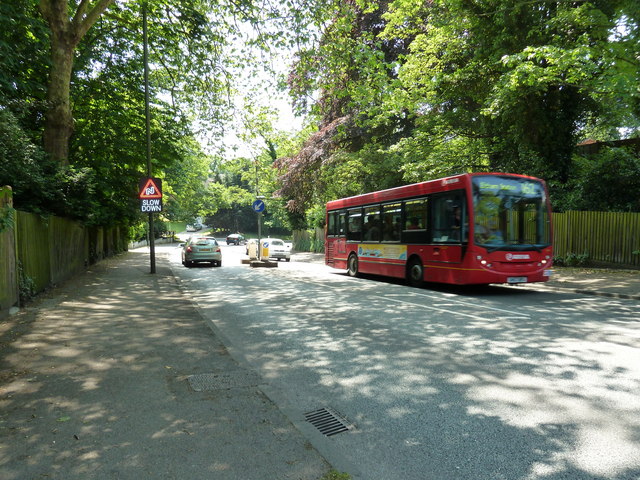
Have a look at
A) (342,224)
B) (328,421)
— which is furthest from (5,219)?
(342,224)

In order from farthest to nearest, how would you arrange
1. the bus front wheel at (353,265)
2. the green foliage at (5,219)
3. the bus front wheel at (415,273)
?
the bus front wheel at (353,265) < the bus front wheel at (415,273) < the green foliage at (5,219)

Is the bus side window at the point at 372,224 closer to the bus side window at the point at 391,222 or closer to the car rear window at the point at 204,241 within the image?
the bus side window at the point at 391,222

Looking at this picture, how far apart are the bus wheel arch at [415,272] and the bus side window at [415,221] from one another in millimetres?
564

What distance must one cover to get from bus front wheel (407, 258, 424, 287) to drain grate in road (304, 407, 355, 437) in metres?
9.17

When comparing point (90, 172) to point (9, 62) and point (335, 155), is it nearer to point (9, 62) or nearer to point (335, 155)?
point (9, 62)

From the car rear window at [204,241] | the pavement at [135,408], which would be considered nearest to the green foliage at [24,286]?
the pavement at [135,408]

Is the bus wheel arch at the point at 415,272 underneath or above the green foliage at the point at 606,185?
underneath

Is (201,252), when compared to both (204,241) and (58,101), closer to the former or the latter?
(204,241)

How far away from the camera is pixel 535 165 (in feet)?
58.5

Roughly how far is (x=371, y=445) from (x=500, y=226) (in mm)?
8901

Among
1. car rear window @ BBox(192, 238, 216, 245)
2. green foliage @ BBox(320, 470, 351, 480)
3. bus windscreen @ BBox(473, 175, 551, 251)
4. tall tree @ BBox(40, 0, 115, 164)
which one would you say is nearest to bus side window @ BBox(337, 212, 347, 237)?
car rear window @ BBox(192, 238, 216, 245)

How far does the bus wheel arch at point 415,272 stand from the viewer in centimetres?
1271

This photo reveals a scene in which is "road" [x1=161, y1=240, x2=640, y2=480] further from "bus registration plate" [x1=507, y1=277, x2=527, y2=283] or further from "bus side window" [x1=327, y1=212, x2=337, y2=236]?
"bus side window" [x1=327, y1=212, x2=337, y2=236]

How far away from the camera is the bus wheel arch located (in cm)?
1271
